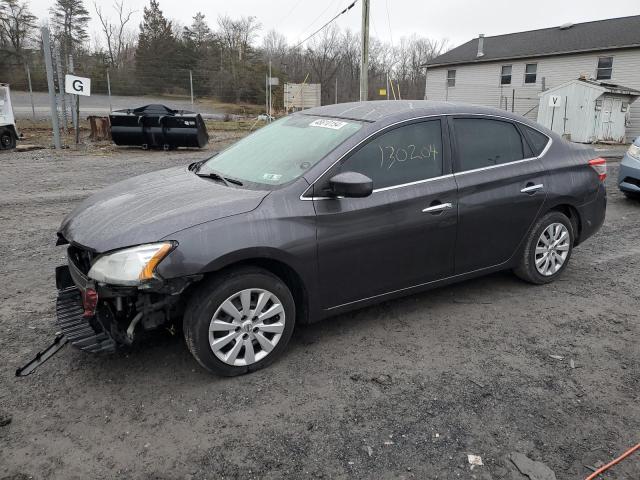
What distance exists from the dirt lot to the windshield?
47.7 inches

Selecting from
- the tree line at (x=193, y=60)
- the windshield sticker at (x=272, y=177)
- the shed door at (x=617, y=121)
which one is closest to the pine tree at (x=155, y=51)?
the tree line at (x=193, y=60)

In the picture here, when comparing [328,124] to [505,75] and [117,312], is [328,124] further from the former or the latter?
[505,75]

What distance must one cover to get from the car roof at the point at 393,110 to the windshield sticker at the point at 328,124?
3.7 inches

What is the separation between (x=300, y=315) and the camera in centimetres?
339

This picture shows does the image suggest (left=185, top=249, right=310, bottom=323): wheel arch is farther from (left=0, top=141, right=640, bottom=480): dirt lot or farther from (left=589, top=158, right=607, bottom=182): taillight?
(left=589, top=158, right=607, bottom=182): taillight

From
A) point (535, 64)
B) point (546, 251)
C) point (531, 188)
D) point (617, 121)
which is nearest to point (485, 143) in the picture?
Answer: point (531, 188)

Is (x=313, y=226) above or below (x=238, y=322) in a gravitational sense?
above

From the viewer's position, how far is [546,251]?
14.9 ft

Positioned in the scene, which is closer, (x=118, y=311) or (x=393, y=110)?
(x=118, y=311)

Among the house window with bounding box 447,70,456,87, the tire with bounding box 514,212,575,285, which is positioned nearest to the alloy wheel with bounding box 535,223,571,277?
the tire with bounding box 514,212,575,285

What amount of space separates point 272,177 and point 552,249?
2712 millimetres

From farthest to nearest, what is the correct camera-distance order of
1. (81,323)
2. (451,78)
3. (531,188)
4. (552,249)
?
1. (451,78)
2. (552,249)
3. (531,188)
4. (81,323)

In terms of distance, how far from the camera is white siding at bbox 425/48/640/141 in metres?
27.2

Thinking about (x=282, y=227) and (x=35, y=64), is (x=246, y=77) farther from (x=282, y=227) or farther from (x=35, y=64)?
(x=282, y=227)
